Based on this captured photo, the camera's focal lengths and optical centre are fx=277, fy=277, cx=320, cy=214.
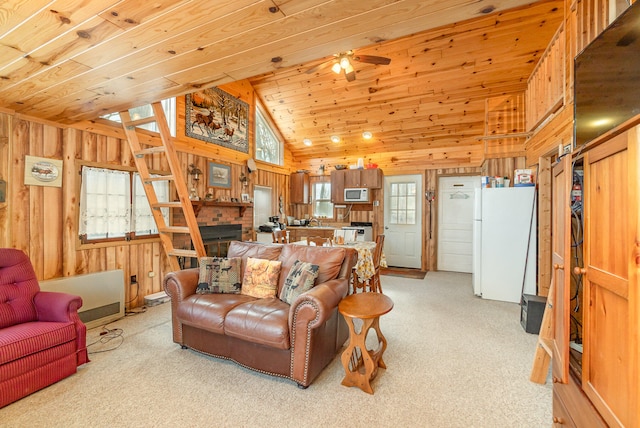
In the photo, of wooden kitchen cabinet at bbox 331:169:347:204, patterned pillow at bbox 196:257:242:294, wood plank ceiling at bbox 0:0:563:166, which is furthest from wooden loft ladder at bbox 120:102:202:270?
wooden kitchen cabinet at bbox 331:169:347:204

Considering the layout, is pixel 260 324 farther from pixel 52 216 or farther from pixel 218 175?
pixel 218 175

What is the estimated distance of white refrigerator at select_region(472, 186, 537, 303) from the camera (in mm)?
3881

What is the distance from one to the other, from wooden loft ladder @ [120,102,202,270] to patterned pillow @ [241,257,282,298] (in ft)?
2.79

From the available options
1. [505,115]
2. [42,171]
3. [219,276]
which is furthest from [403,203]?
[42,171]

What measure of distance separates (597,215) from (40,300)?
366 centimetres

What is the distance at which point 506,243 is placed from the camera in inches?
157

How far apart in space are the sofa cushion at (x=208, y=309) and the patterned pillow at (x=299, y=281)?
351mm

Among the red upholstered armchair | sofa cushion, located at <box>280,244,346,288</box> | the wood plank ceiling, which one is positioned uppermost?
the wood plank ceiling

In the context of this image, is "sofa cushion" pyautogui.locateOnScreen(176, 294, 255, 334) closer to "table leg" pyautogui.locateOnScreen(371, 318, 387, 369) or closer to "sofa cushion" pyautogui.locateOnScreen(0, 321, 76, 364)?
"sofa cushion" pyautogui.locateOnScreen(0, 321, 76, 364)

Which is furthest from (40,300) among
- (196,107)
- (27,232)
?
(196,107)

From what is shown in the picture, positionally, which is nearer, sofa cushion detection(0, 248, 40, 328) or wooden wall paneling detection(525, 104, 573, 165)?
sofa cushion detection(0, 248, 40, 328)

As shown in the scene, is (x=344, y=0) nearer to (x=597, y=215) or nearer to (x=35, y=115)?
(x=597, y=215)

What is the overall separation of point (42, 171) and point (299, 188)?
4725 mm

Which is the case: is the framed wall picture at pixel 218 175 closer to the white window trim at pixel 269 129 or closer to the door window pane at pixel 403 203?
the white window trim at pixel 269 129
